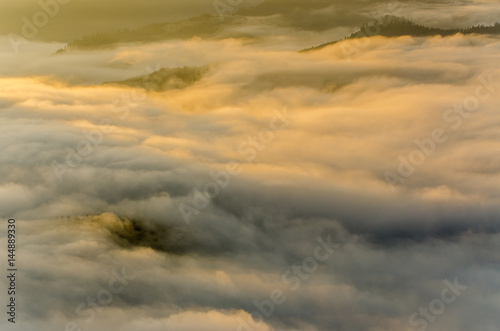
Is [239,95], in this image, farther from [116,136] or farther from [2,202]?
[2,202]

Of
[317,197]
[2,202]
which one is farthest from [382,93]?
[2,202]
